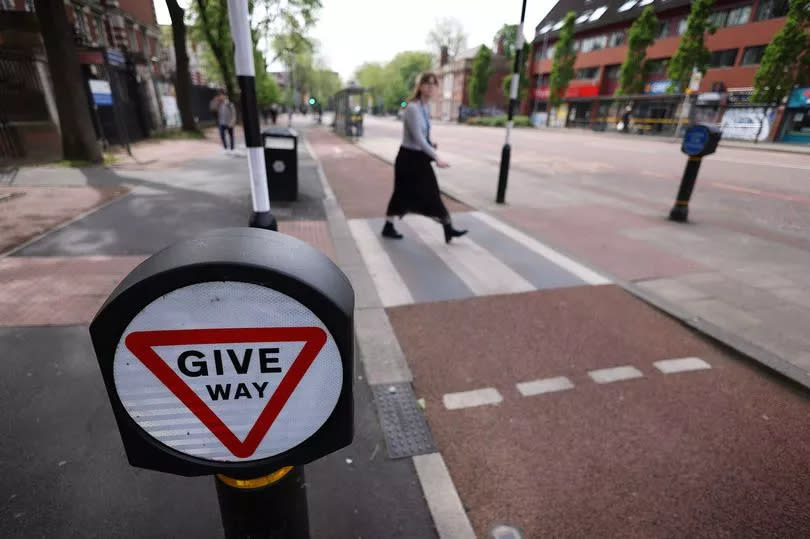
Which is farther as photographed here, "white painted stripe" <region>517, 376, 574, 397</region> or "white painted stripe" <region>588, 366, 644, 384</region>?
"white painted stripe" <region>588, 366, 644, 384</region>

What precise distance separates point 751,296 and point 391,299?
12.2ft

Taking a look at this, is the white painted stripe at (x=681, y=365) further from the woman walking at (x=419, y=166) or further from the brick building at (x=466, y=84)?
the brick building at (x=466, y=84)

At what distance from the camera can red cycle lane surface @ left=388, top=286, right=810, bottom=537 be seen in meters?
1.96

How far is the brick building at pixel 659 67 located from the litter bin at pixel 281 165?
334 inches

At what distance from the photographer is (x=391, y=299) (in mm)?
4066

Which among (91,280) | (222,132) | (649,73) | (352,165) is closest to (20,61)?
(222,132)

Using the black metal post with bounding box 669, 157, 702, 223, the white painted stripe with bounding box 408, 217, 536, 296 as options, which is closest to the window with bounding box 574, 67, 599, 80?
the black metal post with bounding box 669, 157, 702, 223

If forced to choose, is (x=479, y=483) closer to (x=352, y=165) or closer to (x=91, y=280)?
(x=91, y=280)

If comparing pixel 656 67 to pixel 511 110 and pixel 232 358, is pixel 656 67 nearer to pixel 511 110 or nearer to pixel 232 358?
pixel 511 110

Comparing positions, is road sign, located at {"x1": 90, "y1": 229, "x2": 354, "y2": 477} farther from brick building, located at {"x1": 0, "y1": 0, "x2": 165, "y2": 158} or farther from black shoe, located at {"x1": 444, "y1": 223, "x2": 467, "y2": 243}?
brick building, located at {"x1": 0, "y1": 0, "x2": 165, "y2": 158}

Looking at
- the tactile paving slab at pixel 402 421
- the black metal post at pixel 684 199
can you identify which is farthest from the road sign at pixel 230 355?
the black metal post at pixel 684 199

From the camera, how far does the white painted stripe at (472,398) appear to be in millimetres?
2650

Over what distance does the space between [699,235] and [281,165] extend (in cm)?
711

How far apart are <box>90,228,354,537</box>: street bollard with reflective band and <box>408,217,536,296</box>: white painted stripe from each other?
3.35 meters
